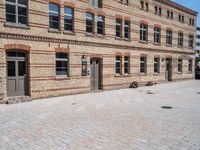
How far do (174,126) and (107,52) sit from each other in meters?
12.5

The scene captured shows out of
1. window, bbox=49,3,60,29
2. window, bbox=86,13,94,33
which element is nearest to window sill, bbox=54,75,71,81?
window, bbox=49,3,60,29

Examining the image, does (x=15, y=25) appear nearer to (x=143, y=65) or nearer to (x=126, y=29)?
(x=126, y=29)

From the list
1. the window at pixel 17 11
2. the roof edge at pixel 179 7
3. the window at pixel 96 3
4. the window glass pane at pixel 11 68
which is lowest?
the window glass pane at pixel 11 68

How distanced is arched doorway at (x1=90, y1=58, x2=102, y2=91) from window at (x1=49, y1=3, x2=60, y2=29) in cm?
450

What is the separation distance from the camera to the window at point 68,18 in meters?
17.6

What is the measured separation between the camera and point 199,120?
10.4m

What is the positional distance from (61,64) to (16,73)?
138 inches

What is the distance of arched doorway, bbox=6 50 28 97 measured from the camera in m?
14.7

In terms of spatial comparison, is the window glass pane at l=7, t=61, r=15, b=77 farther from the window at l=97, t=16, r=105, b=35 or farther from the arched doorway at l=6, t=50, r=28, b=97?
the window at l=97, t=16, r=105, b=35

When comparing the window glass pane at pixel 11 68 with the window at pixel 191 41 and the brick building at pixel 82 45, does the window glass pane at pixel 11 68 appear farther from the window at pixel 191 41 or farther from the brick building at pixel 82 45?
the window at pixel 191 41

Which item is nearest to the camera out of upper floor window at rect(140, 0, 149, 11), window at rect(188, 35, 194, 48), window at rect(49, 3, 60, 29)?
window at rect(49, 3, 60, 29)

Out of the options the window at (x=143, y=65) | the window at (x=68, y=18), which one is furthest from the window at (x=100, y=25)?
the window at (x=143, y=65)

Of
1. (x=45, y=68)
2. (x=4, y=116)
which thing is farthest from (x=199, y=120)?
(x=45, y=68)

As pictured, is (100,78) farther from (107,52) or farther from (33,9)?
(33,9)
